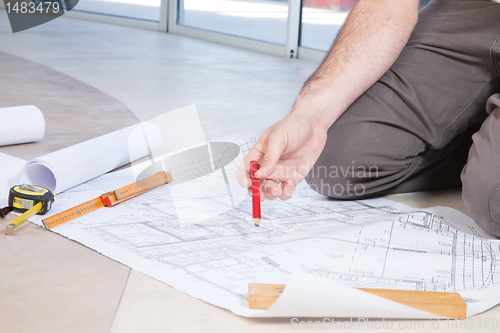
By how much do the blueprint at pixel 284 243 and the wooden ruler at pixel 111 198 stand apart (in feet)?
0.05

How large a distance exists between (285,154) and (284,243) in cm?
19

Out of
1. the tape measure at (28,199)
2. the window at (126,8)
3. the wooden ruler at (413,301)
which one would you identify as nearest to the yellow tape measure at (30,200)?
the tape measure at (28,199)

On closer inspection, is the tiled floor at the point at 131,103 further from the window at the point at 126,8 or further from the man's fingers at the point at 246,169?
the window at the point at 126,8

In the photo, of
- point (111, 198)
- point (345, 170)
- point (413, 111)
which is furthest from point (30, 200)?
point (413, 111)

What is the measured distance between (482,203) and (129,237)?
0.66m

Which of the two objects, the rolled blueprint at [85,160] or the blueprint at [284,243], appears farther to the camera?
the rolled blueprint at [85,160]

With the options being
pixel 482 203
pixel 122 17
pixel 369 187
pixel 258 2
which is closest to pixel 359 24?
pixel 369 187

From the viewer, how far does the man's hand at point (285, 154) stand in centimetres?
88

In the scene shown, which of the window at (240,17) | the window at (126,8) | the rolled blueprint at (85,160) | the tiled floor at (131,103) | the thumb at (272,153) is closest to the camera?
the tiled floor at (131,103)

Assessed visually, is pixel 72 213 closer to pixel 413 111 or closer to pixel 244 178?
pixel 244 178

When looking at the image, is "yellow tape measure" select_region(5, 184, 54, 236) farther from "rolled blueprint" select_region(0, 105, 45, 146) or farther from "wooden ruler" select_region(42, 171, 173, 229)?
"rolled blueprint" select_region(0, 105, 45, 146)

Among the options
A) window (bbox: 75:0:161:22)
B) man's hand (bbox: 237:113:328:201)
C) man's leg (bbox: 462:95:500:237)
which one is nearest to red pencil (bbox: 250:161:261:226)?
man's hand (bbox: 237:113:328:201)

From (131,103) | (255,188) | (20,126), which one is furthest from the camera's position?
(131,103)

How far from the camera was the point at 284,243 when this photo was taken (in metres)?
0.89
